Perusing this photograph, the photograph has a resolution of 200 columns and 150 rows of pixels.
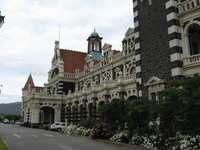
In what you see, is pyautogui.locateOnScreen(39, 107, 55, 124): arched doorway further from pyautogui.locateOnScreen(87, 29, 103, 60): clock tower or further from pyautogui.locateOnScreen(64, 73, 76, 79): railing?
pyautogui.locateOnScreen(87, 29, 103, 60): clock tower

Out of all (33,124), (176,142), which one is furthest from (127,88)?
(33,124)

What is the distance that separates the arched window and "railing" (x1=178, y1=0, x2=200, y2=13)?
1.82 metres

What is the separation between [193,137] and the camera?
45.4ft

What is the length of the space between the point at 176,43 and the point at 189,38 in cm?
263

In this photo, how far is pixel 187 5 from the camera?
2006 centimetres

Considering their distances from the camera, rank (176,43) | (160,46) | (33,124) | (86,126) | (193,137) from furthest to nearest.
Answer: (33,124) < (86,126) < (160,46) < (176,43) < (193,137)

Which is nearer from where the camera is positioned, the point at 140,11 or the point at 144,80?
the point at 144,80

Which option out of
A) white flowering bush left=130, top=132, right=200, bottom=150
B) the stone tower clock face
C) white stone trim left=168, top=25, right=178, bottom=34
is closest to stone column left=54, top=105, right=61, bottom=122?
the stone tower clock face

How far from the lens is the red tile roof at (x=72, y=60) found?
51591 mm

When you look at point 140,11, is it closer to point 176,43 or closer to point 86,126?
point 176,43

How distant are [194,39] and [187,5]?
3.46 meters

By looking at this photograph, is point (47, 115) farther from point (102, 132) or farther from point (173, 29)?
point (173, 29)

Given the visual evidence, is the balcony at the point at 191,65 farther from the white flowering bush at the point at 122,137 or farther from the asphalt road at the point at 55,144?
the asphalt road at the point at 55,144

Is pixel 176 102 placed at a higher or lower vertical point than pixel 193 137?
higher
